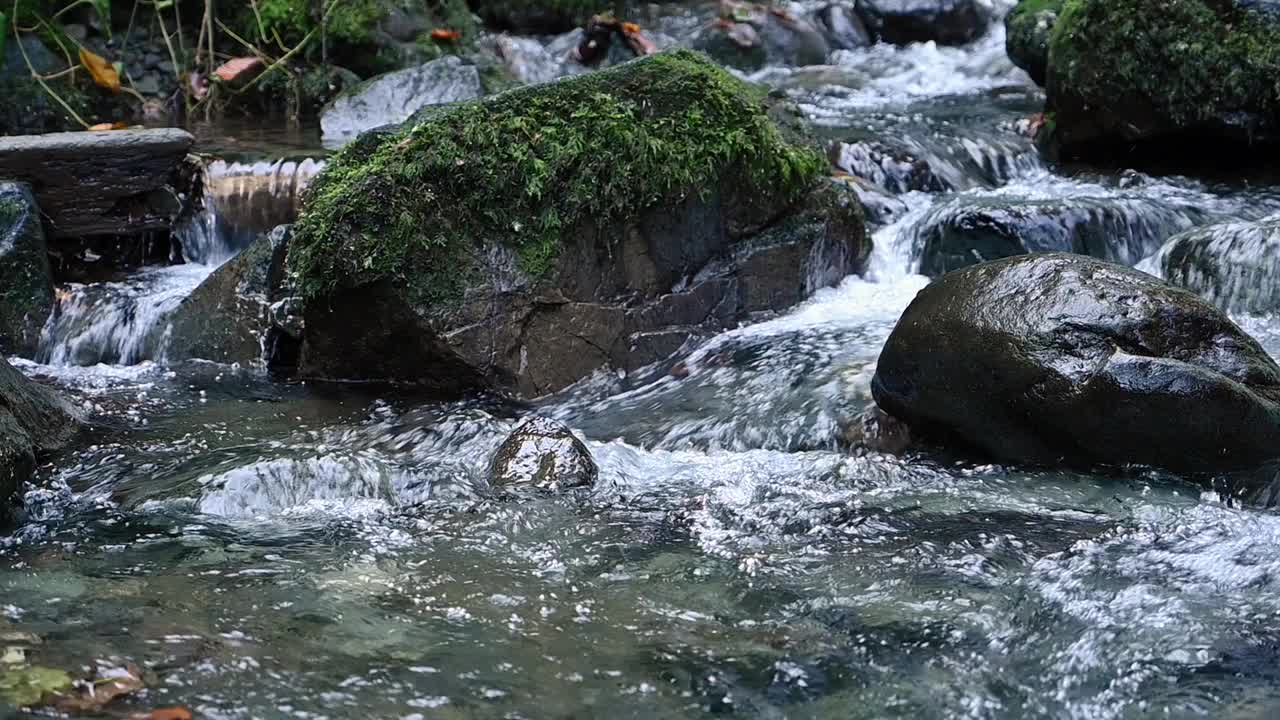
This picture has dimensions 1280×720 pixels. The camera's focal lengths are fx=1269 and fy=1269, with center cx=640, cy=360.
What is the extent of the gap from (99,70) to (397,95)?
2.43m

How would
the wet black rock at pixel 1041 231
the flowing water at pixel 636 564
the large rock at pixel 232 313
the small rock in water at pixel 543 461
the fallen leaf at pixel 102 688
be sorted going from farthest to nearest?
the wet black rock at pixel 1041 231 → the large rock at pixel 232 313 → the small rock in water at pixel 543 461 → the flowing water at pixel 636 564 → the fallen leaf at pixel 102 688

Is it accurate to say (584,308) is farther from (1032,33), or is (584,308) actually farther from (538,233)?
(1032,33)

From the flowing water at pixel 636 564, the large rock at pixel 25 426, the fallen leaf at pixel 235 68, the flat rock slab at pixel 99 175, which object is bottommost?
the flowing water at pixel 636 564

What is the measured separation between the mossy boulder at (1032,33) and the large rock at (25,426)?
7912mm

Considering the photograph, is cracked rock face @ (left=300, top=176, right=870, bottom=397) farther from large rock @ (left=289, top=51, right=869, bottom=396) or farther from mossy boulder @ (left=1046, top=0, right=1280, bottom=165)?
mossy boulder @ (left=1046, top=0, right=1280, bottom=165)

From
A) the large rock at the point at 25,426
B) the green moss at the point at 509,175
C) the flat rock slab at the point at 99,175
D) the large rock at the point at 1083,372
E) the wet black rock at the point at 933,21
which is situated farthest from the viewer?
the wet black rock at the point at 933,21

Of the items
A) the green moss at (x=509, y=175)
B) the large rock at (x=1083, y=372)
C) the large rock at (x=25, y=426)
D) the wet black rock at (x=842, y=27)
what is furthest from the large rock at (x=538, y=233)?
the wet black rock at (x=842, y=27)

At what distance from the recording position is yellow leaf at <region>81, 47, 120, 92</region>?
9.82 meters

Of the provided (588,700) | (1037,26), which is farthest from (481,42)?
(588,700)

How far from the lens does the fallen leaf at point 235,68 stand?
33.9ft

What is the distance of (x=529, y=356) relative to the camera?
5898 mm

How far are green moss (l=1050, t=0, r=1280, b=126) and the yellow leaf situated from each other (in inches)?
282

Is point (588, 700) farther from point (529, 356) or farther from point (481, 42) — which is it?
point (481, 42)

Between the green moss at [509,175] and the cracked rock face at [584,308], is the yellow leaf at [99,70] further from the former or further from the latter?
the cracked rock face at [584,308]
